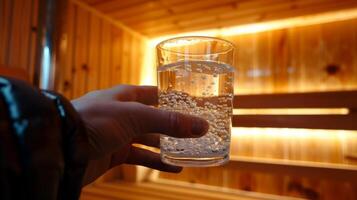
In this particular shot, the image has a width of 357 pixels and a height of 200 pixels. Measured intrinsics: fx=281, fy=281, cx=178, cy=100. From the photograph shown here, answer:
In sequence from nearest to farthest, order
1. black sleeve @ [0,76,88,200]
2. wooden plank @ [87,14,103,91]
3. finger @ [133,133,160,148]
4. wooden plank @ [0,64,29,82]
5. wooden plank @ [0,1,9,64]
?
black sleeve @ [0,76,88,200], finger @ [133,133,160,148], wooden plank @ [0,64,29,82], wooden plank @ [0,1,9,64], wooden plank @ [87,14,103,91]

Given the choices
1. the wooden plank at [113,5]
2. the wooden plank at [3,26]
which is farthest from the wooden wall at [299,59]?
the wooden plank at [3,26]

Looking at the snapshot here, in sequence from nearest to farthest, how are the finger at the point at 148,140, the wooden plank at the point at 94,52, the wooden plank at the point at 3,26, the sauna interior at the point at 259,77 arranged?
1. the finger at the point at 148,140
2. the wooden plank at the point at 3,26
3. the sauna interior at the point at 259,77
4. the wooden plank at the point at 94,52

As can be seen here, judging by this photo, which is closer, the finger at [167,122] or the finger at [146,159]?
the finger at [167,122]

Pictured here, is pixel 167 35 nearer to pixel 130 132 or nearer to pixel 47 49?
pixel 47 49

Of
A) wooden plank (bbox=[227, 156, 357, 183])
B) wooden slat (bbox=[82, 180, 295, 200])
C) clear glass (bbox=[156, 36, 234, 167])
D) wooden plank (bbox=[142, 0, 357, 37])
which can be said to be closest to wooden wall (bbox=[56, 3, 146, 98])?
wooden plank (bbox=[142, 0, 357, 37])

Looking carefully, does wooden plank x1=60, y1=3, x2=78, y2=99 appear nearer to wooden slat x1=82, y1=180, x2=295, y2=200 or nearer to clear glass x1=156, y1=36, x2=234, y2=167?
wooden slat x1=82, y1=180, x2=295, y2=200

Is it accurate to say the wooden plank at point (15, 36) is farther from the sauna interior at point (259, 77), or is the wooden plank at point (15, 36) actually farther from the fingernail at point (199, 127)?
the fingernail at point (199, 127)

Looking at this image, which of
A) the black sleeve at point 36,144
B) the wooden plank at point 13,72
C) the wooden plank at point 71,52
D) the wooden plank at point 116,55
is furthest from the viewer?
the wooden plank at point 116,55

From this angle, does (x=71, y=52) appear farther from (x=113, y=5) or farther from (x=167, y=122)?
(x=167, y=122)
